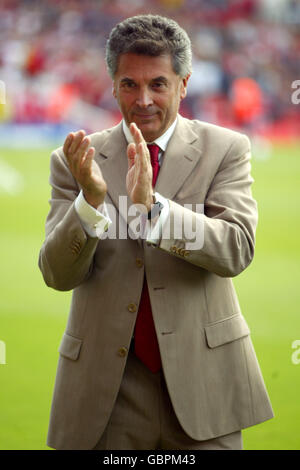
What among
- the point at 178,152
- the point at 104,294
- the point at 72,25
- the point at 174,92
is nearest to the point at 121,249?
the point at 104,294

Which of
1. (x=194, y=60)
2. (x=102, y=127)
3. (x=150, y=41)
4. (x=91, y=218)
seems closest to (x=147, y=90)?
→ (x=150, y=41)

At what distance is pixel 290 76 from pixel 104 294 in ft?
83.1

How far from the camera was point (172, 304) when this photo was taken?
2.38 m

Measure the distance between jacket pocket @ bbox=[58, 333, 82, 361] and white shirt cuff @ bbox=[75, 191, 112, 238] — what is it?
370 mm

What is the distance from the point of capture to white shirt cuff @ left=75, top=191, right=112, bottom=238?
228 cm

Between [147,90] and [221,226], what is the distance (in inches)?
18.1

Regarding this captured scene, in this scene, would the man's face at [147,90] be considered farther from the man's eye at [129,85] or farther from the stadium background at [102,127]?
the stadium background at [102,127]

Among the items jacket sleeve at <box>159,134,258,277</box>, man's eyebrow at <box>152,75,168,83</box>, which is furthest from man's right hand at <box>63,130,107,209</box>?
man's eyebrow at <box>152,75,168,83</box>

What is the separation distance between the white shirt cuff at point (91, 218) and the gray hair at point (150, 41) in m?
0.44

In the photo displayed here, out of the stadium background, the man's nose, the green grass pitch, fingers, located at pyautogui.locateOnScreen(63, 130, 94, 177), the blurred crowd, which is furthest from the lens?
the blurred crowd

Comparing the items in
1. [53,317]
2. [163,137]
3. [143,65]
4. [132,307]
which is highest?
[143,65]

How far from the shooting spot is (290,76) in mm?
26656

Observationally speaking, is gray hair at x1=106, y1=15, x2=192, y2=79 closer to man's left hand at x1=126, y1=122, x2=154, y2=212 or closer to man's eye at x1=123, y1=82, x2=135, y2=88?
man's eye at x1=123, y1=82, x2=135, y2=88

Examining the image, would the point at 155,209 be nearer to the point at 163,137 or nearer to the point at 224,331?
the point at 163,137
